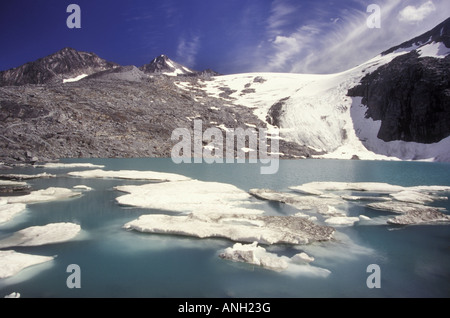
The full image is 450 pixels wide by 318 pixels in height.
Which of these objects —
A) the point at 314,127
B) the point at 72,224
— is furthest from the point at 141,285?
the point at 314,127

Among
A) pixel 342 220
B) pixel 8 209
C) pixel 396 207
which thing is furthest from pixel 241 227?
pixel 8 209

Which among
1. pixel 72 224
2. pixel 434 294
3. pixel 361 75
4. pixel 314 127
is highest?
pixel 361 75

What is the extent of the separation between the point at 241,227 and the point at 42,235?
33.6 feet

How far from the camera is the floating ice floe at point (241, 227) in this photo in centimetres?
1481

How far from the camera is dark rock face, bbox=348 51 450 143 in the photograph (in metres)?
92.6

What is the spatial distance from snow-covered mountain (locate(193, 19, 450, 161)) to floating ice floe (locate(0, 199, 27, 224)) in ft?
292

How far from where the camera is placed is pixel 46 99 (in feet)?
274

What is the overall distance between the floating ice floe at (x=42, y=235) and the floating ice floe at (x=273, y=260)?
8.37m

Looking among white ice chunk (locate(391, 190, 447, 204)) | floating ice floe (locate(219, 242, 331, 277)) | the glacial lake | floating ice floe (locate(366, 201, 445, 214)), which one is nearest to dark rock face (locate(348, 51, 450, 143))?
white ice chunk (locate(391, 190, 447, 204))

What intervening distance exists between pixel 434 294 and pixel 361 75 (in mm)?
135440

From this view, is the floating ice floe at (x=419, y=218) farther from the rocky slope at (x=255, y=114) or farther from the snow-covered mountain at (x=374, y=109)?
the snow-covered mountain at (x=374, y=109)

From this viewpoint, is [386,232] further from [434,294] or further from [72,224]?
[72,224]

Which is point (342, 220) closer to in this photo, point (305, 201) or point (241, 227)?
point (305, 201)

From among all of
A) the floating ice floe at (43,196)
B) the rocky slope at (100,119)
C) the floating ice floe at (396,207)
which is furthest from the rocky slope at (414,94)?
the floating ice floe at (43,196)
